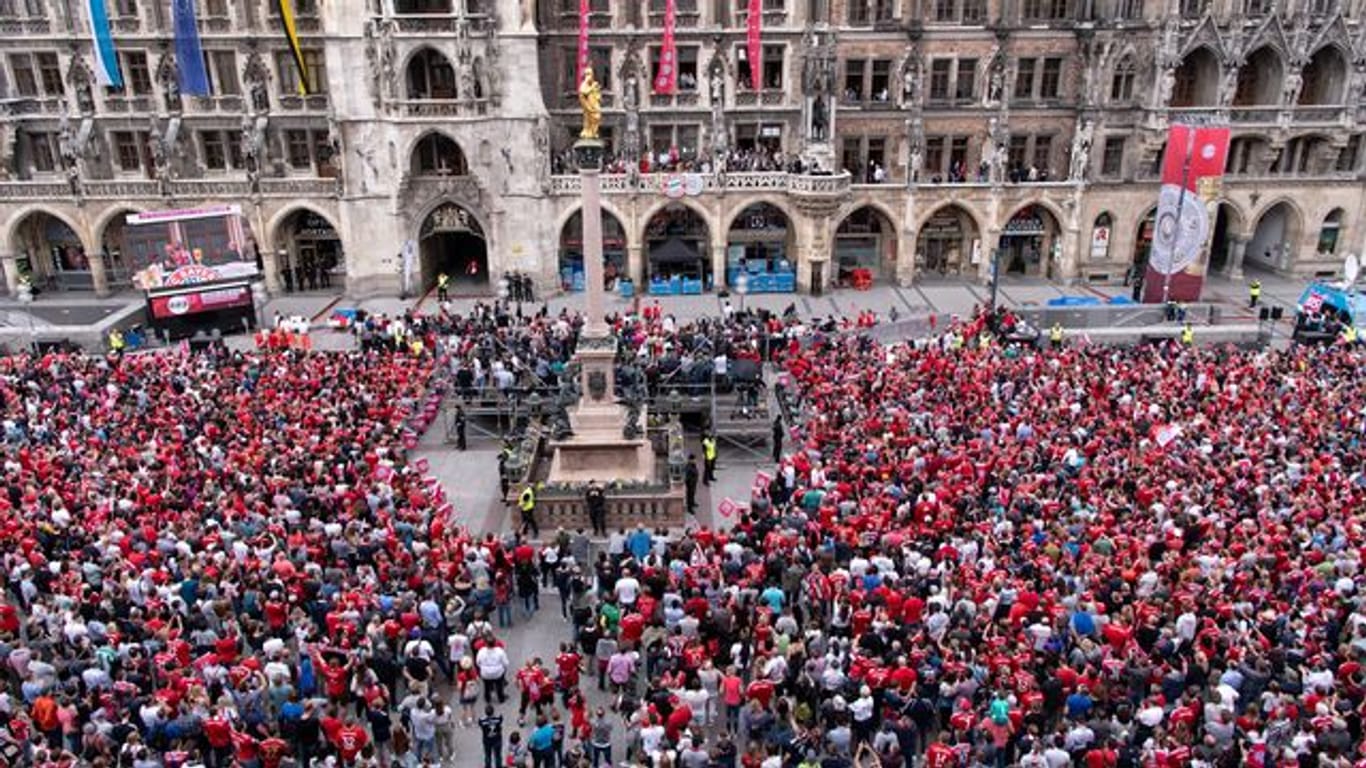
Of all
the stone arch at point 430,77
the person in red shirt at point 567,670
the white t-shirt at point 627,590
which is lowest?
the person in red shirt at point 567,670

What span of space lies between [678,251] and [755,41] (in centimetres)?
1061

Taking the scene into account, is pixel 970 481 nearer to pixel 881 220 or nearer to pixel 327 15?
pixel 881 220

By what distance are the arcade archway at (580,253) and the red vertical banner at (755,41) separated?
9.79 m

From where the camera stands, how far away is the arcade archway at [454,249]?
53.0m

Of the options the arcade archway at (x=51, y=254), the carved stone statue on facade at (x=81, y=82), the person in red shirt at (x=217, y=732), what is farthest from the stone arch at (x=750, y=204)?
the person in red shirt at (x=217, y=732)

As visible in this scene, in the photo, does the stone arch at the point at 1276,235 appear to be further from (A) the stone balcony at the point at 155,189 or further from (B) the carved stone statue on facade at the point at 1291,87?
(A) the stone balcony at the point at 155,189

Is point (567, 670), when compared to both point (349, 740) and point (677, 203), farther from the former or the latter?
point (677, 203)

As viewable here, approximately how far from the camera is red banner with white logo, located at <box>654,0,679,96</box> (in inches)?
1973

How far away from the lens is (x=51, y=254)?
182ft

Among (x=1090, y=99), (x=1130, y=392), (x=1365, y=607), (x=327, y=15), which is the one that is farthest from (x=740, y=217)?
(x=1365, y=607)

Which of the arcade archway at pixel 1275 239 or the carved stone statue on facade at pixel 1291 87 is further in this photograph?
the arcade archway at pixel 1275 239

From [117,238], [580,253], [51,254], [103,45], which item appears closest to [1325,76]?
[580,253]

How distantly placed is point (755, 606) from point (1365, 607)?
38.0 ft

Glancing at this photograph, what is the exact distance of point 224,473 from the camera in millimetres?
27344
